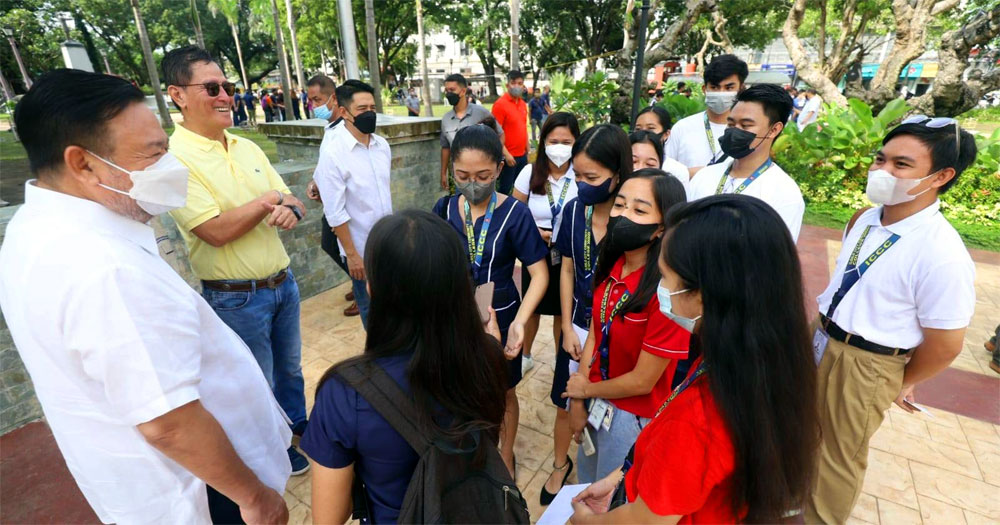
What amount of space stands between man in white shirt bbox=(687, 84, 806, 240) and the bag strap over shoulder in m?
2.08

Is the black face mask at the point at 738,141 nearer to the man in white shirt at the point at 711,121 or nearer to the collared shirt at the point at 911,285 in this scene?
the collared shirt at the point at 911,285

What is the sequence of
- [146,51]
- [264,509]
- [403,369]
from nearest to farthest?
[403,369]
[264,509]
[146,51]

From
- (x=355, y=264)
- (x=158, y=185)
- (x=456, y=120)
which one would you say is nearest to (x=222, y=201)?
(x=158, y=185)

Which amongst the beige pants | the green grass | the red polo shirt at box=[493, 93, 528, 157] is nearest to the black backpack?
the beige pants

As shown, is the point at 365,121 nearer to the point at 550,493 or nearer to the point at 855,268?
the point at 550,493

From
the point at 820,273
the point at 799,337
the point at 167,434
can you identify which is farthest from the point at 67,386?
the point at 820,273

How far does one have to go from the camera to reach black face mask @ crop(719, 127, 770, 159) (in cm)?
241

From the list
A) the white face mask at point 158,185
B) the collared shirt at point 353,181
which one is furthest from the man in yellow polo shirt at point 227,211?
the white face mask at point 158,185

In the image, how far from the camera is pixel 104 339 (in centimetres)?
105

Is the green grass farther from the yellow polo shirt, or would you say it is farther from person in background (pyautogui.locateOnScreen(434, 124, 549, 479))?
the yellow polo shirt

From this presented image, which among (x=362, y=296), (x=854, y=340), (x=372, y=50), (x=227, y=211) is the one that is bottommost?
(x=362, y=296)

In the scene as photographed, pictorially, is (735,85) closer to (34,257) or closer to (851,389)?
(851,389)

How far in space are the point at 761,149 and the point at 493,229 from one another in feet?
4.94

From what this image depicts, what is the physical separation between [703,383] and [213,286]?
7.14 ft
